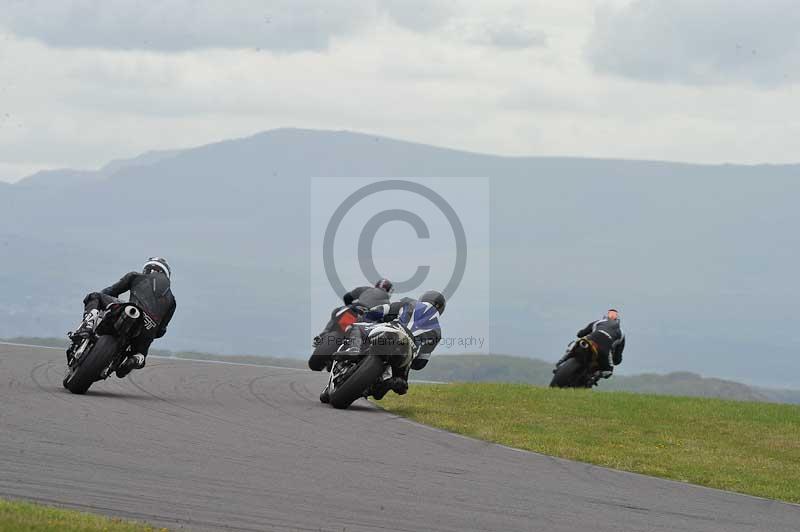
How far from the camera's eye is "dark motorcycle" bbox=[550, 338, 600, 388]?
897 inches

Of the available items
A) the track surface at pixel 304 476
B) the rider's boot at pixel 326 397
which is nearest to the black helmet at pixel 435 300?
the rider's boot at pixel 326 397

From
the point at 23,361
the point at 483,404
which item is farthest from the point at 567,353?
the point at 23,361

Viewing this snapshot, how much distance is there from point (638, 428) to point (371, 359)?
3373 millimetres

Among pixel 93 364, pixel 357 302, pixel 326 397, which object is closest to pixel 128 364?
pixel 93 364

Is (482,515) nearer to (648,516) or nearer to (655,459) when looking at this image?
(648,516)

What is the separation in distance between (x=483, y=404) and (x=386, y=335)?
2875 millimetres

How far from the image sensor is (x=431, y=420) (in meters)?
16.4

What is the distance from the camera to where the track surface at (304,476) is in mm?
9312

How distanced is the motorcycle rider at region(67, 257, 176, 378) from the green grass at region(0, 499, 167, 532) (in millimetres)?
7539

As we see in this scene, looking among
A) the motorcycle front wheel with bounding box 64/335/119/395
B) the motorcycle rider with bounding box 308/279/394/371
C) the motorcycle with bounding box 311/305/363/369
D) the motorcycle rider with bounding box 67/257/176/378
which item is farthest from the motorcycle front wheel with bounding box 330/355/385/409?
the motorcycle front wheel with bounding box 64/335/119/395

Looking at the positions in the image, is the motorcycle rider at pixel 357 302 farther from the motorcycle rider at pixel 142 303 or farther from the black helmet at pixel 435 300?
the motorcycle rider at pixel 142 303

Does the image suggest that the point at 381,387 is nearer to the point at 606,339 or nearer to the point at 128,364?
the point at 128,364

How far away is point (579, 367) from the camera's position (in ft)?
75.8

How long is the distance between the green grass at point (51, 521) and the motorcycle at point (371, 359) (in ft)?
25.9
